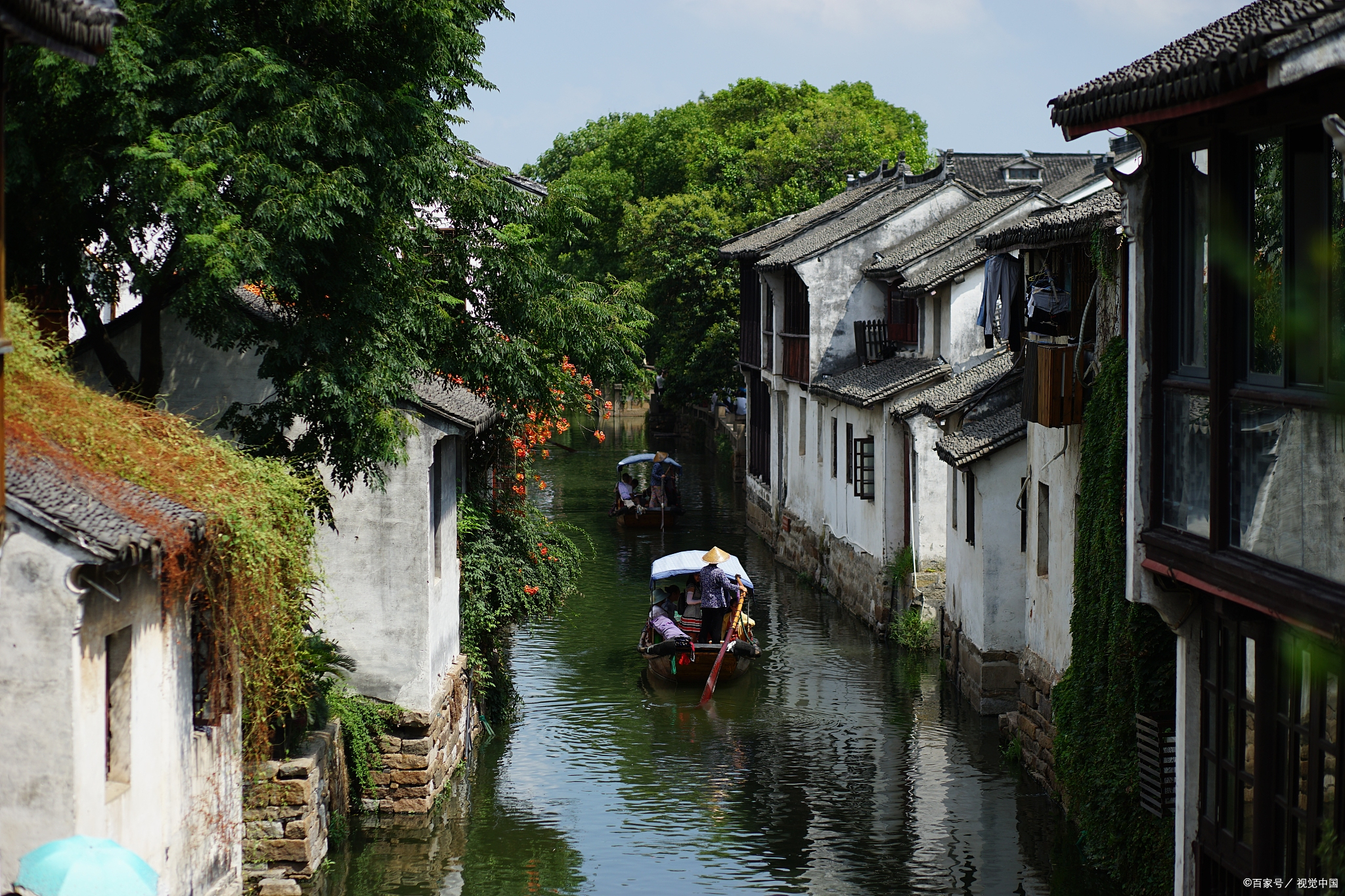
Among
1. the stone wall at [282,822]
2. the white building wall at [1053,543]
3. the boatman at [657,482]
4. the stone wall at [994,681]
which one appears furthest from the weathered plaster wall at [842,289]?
the stone wall at [282,822]

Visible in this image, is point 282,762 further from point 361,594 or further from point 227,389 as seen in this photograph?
point 227,389

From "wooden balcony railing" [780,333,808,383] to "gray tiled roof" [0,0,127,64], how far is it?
2624 centimetres

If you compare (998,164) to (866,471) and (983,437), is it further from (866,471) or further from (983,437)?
(983,437)

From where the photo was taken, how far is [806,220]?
40344 mm

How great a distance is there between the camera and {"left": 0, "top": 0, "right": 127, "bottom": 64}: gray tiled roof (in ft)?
22.1

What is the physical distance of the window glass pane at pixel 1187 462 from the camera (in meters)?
9.24

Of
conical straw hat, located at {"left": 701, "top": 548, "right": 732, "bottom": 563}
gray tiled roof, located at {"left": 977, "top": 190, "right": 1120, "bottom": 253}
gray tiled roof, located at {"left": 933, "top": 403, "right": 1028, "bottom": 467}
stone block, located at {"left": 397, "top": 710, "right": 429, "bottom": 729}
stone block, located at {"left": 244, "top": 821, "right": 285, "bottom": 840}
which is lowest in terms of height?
stone block, located at {"left": 244, "top": 821, "right": 285, "bottom": 840}

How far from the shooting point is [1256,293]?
28.8ft

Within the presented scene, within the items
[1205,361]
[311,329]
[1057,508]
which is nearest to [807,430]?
[1057,508]

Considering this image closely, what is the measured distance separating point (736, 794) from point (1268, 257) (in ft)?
36.0

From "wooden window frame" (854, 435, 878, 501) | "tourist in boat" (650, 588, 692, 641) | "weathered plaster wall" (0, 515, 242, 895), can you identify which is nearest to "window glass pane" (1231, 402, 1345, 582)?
"weathered plaster wall" (0, 515, 242, 895)

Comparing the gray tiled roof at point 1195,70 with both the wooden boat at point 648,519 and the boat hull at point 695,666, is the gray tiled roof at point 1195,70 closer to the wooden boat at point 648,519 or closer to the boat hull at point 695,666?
the boat hull at point 695,666

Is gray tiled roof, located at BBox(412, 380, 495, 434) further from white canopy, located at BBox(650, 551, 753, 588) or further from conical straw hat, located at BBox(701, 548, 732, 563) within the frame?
white canopy, located at BBox(650, 551, 753, 588)

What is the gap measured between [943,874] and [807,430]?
63.8 ft
